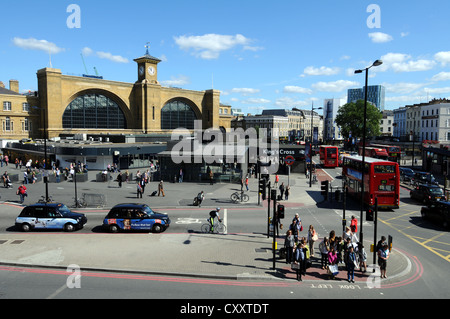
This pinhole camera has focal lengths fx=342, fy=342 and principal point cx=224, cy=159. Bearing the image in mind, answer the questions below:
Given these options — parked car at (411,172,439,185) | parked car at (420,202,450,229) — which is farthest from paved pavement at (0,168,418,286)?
parked car at (411,172,439,185)

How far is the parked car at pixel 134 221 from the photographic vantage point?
1961 cm

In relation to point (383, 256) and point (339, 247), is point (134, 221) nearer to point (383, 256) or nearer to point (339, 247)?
point (339, 247)

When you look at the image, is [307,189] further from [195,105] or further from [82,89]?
[195,105]

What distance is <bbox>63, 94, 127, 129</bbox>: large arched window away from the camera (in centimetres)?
6888

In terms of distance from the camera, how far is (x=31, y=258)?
15109 millimetres

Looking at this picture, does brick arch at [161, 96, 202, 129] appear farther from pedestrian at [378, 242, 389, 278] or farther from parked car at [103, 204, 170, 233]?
pedestrian at [378, 242, 389, 278]

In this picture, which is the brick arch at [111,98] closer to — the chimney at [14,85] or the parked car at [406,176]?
the chimney at [14,85]

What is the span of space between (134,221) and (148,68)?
6526cm

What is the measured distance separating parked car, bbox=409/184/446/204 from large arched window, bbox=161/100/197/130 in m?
66.3

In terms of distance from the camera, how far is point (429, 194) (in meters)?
27.8

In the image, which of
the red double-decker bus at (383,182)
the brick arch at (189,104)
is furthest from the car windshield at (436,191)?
the brick arch at (189,104)

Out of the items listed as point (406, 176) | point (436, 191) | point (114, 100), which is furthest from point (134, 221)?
point (114, 100)
